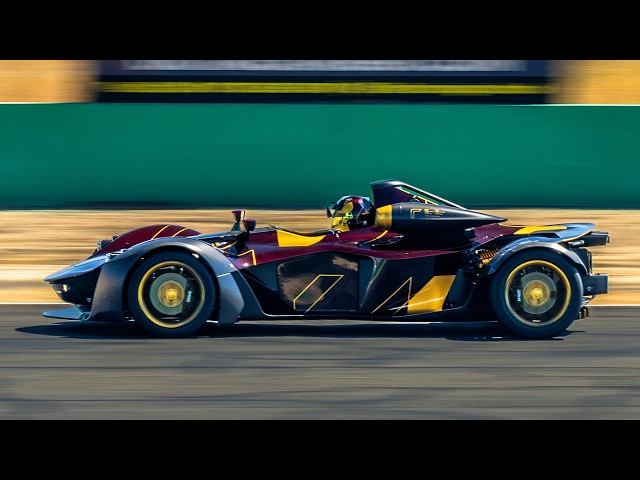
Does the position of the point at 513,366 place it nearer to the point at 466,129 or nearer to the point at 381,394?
the point at 381,394

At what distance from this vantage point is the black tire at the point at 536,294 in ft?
28.0

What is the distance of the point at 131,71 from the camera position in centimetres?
1836

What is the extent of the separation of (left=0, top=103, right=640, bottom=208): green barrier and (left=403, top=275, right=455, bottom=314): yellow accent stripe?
9.51m

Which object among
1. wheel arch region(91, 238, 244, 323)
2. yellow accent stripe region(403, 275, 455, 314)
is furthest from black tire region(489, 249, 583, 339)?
wheel arch region(91, 238, 244, 323)

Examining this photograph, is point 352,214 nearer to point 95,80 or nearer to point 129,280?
point 129,280

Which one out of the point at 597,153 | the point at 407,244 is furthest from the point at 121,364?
the point at 597,153

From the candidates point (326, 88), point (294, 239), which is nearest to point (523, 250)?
point (294, 239)

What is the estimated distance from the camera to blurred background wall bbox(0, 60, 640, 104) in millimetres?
18609

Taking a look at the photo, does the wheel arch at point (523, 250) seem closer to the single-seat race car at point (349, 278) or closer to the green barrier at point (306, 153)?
the single-seat race car at point (349, 278)

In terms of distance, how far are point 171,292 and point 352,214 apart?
1.66 m

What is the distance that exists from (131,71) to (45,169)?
2126mm

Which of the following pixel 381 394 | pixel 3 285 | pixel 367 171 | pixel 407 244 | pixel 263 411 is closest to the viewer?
pixel 263 411

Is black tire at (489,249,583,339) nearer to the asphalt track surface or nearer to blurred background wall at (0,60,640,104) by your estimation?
the asphalt track surface

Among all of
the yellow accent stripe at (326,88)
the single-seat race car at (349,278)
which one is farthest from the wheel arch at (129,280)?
the yellow accent stripe at (326,88)
